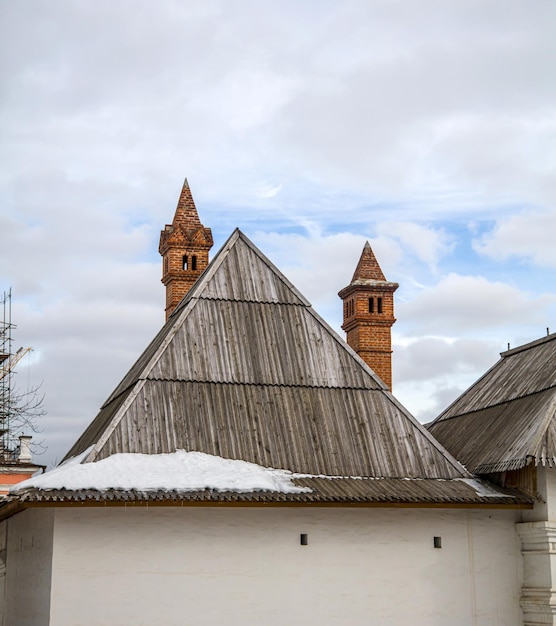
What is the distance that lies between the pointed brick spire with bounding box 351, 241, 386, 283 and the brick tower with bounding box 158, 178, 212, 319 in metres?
3.49

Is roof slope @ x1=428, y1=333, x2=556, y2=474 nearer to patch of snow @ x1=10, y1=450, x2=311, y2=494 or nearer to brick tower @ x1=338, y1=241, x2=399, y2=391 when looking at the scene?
brick tower @ x1=338, y1=241, x2=399, y2=391

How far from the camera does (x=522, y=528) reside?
49.1 feet

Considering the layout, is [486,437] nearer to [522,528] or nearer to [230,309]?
[522,528]

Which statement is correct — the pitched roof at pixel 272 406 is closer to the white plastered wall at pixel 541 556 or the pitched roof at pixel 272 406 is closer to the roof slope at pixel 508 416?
the white plastered wall at pixel 541 556

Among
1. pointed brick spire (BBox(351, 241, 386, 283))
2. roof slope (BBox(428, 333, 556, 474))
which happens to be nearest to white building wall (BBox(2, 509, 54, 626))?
roof slope (BBox(428, 333, 556, 474))

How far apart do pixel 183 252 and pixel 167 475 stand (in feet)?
26.9

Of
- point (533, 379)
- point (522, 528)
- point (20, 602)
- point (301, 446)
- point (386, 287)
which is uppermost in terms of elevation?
point (386, 287)

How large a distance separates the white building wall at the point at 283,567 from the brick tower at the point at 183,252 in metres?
7.59

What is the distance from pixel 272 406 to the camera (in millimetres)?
15102

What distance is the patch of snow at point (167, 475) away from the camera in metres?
13.2

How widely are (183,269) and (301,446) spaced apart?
723 centimetres

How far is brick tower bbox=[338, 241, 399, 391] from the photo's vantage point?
21547mm

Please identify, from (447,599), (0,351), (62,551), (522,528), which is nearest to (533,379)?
(522,528)

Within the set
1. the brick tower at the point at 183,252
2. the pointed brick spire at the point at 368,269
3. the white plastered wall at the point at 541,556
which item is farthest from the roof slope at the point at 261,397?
the pointed brick spire at the point at 368,269
